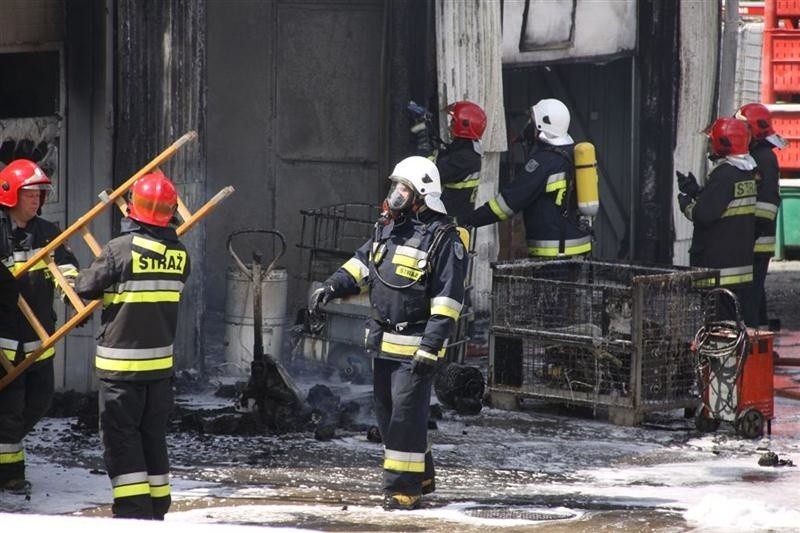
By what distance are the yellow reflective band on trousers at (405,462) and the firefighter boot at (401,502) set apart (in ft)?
0.46

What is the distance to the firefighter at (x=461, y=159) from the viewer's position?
12.8 meters

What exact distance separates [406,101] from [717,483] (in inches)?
218

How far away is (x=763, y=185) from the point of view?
13.7m

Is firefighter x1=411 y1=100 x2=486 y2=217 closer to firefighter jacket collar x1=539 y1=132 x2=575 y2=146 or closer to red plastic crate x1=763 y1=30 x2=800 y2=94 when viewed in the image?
firefighter jacket collar x1=539 y1=132 x2=575 y2=146

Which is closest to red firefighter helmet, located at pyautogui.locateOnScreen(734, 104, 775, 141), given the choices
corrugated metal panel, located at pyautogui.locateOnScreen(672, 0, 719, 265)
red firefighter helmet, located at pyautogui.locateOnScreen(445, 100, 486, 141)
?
corrugated metal panel, located at pyautogui.locateOnScreen(672, 0, 719, 265)

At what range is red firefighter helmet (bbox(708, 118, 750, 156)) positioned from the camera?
1267cm

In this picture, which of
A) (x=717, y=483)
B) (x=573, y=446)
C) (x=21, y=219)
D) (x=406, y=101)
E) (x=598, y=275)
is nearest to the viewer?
(x=21, y=219)

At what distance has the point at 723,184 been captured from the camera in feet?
41.7

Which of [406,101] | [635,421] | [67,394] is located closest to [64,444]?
[67,394]

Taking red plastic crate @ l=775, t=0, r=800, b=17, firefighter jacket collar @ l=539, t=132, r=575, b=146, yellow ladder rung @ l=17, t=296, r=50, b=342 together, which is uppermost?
red plastic crate @ l=775, t=0, r=800, b=17

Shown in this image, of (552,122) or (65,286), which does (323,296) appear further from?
(552,122)

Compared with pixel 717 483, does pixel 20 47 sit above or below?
above

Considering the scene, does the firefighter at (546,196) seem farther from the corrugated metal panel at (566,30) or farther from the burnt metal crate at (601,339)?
the corrugated metal panel at (566,30)

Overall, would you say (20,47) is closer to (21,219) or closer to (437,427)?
(21,219)
